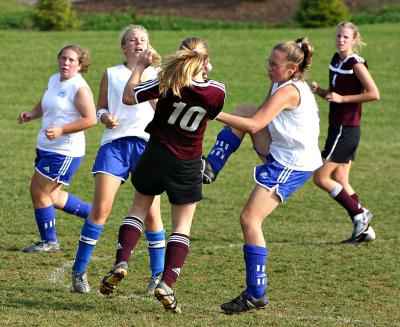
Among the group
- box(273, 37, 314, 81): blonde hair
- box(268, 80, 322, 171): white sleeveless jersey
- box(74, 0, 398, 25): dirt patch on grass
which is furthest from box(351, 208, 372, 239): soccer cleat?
box(74, 0, 398, 25): dirt patch on grass

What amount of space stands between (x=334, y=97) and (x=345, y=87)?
1.97 feet

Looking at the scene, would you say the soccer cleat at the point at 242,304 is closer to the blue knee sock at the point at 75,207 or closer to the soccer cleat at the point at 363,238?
the blue knee sock at the point at 75,207

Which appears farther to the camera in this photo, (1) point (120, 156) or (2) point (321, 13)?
(2) point (321, 13)

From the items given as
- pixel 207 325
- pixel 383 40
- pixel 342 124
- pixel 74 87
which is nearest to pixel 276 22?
pixel 383 40

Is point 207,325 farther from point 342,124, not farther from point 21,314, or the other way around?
point 342,124

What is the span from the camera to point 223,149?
777 centimetres

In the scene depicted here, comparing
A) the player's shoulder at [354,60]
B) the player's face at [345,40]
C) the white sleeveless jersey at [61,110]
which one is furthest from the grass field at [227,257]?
the player's face at [345,40]

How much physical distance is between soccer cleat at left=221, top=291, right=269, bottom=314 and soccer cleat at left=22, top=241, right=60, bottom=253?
2.71 m

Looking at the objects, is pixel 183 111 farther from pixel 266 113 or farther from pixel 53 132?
pixel 53 132

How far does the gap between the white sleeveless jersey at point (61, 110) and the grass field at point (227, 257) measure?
1037 millimetres

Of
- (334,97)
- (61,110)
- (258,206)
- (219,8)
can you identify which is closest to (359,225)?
(334,97)

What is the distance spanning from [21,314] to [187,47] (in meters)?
2.21

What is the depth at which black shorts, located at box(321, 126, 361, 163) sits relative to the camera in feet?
33.6

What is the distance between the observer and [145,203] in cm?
698
